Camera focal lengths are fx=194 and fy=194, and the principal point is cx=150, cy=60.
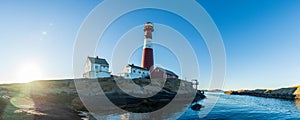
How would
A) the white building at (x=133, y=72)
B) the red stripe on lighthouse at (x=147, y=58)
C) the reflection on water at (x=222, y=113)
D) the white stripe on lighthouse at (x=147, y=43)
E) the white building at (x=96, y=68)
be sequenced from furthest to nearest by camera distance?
the white stripe on lighthouse at (x=147, y=43) < the red stripe on lighthouse at (x=147, y=58) < the white building at (x=133, y=72) < the white building at (x=96, y=68) < the reflection on water at (x=222, y=113)

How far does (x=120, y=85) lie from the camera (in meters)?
46.7

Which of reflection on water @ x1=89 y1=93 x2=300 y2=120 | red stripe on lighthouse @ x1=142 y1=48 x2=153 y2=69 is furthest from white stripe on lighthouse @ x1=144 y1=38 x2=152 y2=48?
reflection on water @ x1=89 y1=93 x2=300 y2=120

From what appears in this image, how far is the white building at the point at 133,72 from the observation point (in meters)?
59.7

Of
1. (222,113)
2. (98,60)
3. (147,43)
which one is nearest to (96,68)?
(98,60)

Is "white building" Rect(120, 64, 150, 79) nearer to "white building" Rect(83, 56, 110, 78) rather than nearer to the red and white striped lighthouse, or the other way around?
the red and white striped lighthouse

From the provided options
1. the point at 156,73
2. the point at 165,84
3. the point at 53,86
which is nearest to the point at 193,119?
the point at 53,86

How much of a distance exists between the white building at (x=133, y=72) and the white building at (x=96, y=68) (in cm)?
624

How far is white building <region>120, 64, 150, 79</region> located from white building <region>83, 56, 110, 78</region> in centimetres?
624

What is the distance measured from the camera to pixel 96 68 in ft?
176

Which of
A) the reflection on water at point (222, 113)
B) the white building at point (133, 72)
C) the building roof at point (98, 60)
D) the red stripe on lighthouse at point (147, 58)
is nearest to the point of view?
the reflection on water at point (222, 113)

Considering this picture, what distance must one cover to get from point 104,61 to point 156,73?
58.2 feet

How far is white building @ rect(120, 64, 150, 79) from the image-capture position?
196 feet

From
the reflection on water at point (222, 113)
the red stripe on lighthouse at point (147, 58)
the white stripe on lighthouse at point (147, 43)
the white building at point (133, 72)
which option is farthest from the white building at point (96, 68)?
the reflection on water at point (222, 113)

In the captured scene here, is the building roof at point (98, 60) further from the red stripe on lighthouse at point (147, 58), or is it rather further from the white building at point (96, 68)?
the red stripe on lighthouse at point (147, 58)
